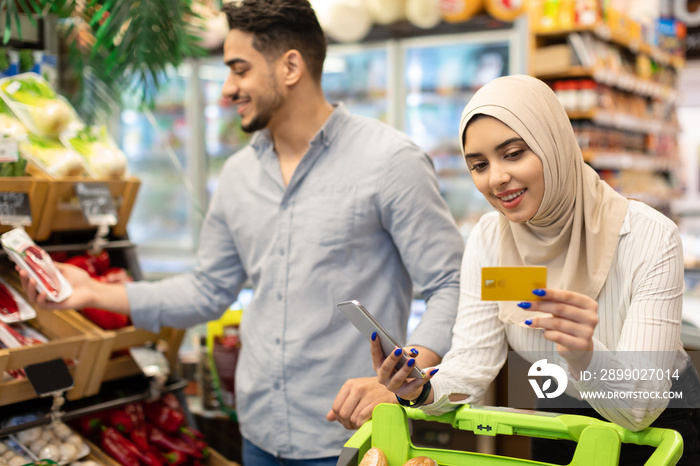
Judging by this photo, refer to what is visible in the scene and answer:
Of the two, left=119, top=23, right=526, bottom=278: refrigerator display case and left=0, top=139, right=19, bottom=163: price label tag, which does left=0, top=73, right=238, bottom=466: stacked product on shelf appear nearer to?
left=0, top=139, right=19, bottom=163: price label tag

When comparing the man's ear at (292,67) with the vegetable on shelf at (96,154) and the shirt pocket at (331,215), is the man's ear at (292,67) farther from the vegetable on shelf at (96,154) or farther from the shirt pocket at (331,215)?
the vegetable on shelf at (96,154)

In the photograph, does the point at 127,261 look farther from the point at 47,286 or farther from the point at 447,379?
the point at 447,379

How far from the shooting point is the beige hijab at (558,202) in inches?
50.0

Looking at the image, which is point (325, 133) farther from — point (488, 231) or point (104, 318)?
point (104, 318)

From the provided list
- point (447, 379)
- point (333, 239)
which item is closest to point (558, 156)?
point (447, 379)

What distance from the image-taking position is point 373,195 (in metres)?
1.80

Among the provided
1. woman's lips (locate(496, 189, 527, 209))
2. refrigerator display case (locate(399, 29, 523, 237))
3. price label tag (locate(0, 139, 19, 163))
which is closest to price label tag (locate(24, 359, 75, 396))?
price label tag (locate(0, 139, 19, 163))

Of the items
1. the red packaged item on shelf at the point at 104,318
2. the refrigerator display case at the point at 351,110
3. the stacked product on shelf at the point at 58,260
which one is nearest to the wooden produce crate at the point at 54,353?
the stacked product on shelf at the point at 58,260

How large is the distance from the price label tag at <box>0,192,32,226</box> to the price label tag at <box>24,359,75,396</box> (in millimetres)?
390

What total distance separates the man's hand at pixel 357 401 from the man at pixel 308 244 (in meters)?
0.26

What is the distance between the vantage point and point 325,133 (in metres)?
1.90

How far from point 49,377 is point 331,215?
2.74 feet

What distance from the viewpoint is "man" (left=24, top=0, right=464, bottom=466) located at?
5.88 ft

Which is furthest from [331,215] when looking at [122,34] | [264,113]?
[122,34]
